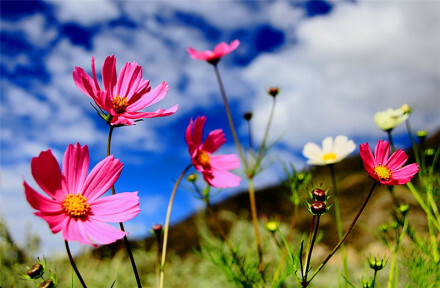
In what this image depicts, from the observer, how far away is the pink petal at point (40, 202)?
446mm

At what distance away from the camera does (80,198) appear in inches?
20.9

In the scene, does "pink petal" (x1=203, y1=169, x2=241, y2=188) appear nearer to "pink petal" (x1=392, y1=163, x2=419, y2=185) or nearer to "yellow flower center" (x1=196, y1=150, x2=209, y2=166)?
"yellow flower center" (x1=196, y1=150, x2=209, y2=166)

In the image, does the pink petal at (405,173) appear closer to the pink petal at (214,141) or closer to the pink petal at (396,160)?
the pink petal at (396,160)

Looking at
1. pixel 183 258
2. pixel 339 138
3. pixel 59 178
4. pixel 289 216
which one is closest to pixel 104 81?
pixel 59 178

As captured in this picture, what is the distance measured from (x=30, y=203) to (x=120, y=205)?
121 millimetres

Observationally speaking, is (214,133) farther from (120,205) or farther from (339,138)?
(339,138)

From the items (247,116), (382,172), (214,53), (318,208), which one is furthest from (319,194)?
(247,116)

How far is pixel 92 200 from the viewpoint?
1.79 feet

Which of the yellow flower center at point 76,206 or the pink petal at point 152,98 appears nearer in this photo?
the yellow flower center at point 76,206

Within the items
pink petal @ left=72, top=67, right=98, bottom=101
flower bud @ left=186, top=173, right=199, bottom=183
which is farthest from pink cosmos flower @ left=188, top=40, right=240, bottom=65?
pink petal @ left=72, top=67, right=98, bottom=101

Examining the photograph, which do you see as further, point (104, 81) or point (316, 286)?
point (316, 286)

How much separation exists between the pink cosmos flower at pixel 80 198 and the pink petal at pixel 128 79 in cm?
14

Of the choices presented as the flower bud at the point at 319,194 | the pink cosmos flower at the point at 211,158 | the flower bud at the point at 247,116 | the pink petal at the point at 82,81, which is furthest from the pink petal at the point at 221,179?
the flower bud at the point at 247,116

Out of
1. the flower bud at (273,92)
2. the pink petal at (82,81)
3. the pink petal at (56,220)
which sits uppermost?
the pink petal at (82,81)
